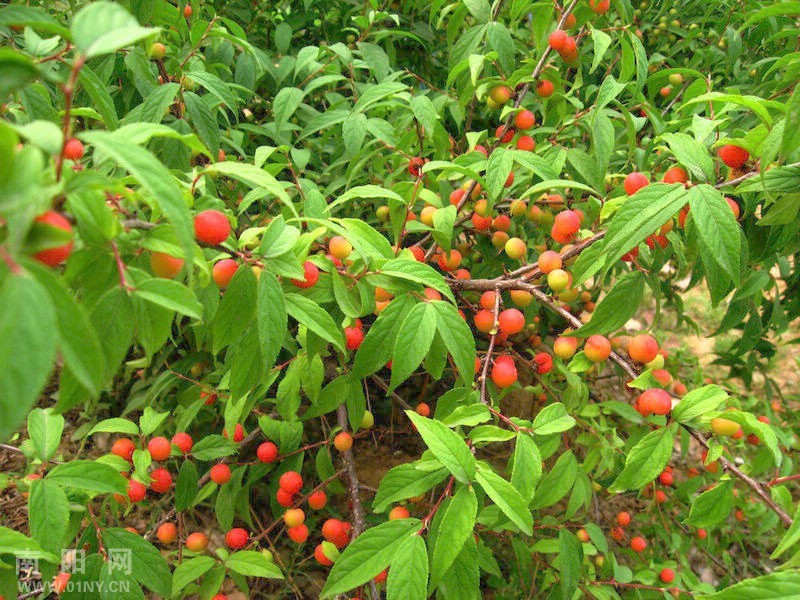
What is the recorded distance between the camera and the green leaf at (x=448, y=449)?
985 millimetres

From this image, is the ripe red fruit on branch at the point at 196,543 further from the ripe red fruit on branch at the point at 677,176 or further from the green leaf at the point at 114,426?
the ripe red fruit on branch at the point at 677,176

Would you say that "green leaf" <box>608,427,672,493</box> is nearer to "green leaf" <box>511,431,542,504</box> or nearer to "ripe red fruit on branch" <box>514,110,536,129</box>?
"green leaf" <box>511,431,542,504</box>

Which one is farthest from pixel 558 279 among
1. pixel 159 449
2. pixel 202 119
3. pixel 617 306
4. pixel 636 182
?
pixel 159 449

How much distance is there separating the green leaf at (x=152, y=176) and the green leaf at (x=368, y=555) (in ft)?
2.35

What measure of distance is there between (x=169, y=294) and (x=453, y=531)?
64 centimetres

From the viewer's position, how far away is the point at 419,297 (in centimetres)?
119

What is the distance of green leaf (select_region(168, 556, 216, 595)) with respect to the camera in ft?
4.75

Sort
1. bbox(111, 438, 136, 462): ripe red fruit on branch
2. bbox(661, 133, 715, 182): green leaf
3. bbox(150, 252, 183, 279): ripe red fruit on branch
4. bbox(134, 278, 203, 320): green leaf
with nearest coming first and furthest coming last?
1. bbox(134, 278, 203, 320): green leaf
2. bbox(150, 252, 183, 279): ripe red fruit on branch
3. bbox(661, 133, 715, 182): green leaf
4. bbox(111, 438, 136, 462): ripe red fruit on branch

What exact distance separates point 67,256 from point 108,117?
0.57 metres

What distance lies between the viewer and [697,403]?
3.84 feet

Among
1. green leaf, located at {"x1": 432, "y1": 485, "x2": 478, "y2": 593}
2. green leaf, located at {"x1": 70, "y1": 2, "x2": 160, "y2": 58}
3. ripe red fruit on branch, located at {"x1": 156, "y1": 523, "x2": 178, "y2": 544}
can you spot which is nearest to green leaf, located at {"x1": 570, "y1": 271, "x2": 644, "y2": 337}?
green leaf, located at {"x1": 432, "y1": 485, "x2": 478, "y2": 593}

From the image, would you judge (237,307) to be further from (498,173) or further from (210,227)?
(498,173)

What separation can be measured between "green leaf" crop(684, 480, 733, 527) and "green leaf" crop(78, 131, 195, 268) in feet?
3.78

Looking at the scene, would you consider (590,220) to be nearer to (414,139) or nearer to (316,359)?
(414,139)
